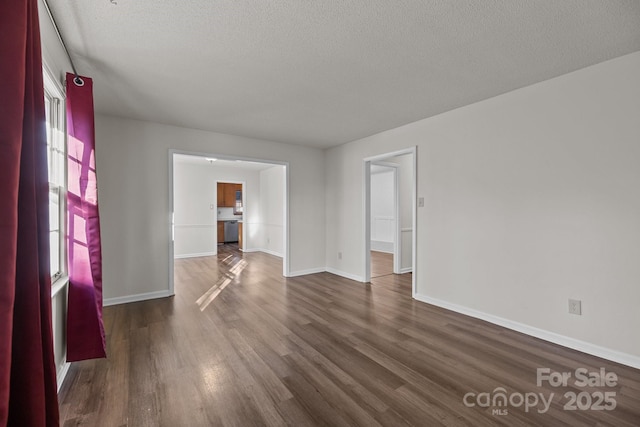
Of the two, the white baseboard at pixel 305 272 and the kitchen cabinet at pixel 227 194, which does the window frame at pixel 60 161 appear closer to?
the white baseboard at pixel 305 272

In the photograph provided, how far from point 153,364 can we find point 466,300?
326 cm

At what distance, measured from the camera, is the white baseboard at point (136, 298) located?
12.2 ft

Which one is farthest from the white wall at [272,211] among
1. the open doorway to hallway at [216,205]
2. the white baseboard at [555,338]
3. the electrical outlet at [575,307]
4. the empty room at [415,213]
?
the electrical outlet at [575,307]

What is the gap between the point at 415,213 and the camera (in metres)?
3.94

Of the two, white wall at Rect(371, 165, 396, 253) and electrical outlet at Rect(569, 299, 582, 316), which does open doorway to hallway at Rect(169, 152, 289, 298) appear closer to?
white wall at Rect(371, 165, 396, 253)

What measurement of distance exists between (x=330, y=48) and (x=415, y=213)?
248 centimetres

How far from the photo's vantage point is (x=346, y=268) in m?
5.27

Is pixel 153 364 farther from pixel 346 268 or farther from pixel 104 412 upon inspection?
pixel 346 268

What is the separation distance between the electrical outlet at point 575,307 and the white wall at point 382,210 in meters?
5.55

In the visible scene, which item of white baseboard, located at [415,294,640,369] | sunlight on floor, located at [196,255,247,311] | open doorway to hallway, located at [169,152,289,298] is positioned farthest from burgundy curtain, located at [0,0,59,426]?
open doorway to hallway, located at [169,152,289,298]

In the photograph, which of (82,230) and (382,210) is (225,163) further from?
(82,230)

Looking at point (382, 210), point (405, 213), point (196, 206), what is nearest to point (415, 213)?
point (405, 213)

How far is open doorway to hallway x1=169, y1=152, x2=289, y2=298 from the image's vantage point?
7.34m

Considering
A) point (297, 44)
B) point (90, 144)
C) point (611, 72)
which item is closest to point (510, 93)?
point (611, 72)
